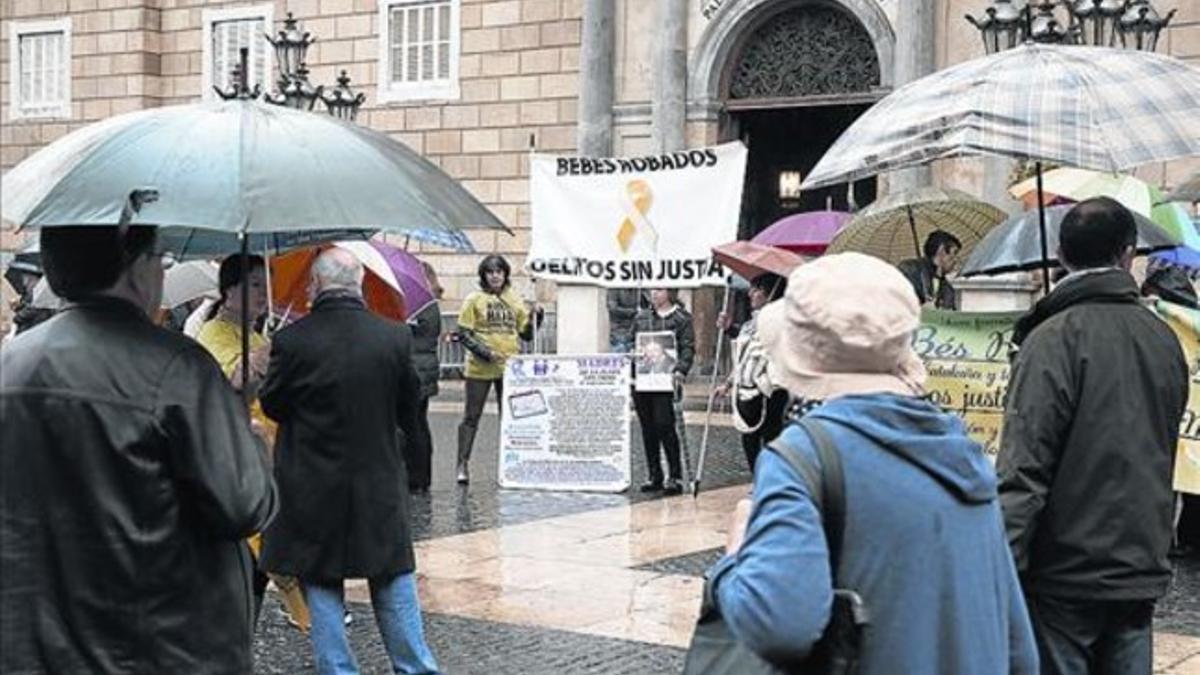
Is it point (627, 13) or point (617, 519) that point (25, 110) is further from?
point (617, 519)

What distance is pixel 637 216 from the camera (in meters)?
12.9

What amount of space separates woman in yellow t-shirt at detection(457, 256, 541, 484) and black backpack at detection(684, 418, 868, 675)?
35.1 feet

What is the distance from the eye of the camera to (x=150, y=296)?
3.64 m

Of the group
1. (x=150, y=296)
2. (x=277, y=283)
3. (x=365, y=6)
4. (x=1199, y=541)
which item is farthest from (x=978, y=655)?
(x=365, y=6)

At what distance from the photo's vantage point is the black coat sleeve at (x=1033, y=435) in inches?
181

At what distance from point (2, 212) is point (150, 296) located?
330mm

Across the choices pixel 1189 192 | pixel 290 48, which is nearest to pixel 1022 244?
pixel 1189 192

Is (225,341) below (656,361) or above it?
above

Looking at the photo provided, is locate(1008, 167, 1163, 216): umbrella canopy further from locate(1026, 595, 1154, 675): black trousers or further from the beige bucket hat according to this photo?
the beige bucket hat

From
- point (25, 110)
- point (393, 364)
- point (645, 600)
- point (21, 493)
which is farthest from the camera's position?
point (25, 110)

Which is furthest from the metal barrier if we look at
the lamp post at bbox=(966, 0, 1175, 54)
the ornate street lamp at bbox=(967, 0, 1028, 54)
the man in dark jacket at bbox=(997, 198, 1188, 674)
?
the man in dark jacket at bbox=(997, 198, 1188, 674)

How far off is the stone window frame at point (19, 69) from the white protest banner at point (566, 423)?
18.4m

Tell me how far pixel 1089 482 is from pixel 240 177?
88.6 inches

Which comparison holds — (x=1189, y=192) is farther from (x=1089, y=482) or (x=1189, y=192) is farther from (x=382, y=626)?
(x=1089, y=482)
